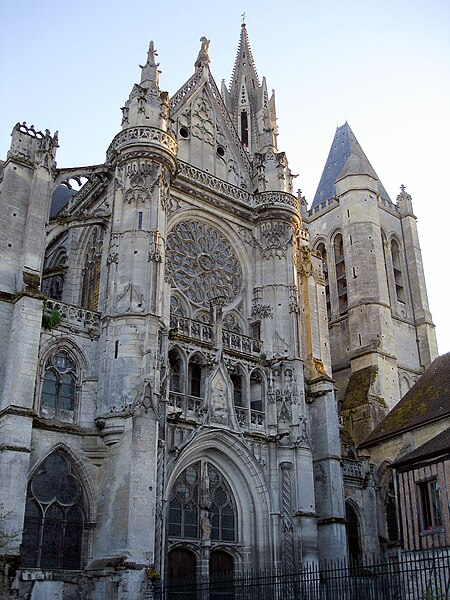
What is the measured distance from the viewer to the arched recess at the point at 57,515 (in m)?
18.1

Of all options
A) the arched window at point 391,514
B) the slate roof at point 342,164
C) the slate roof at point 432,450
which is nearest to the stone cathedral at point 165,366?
the arched window at point 391,514

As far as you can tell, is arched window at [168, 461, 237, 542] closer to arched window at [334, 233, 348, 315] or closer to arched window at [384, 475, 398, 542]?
arched window at [384, 475, 398, 542]

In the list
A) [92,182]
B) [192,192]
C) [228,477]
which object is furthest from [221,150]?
[228,477]

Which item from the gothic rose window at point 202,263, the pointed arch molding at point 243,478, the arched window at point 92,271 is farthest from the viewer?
the gothic rose window at point 202,263

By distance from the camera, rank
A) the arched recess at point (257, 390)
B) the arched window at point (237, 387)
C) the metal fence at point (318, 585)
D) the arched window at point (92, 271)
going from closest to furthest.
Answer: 1. the metal fence at point (318, 585)
2. the arched window at point (237, 387)
3. the arched window at point (92, 271)
4. the arched recess at point (257, 390)

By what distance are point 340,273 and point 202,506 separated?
21572 mm

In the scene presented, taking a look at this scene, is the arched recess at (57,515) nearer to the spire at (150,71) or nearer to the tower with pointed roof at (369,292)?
the spire at (150,71)

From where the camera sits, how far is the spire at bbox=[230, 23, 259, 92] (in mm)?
36750

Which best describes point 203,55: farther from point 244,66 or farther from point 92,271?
point 92,271

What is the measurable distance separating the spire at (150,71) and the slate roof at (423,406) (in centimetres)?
1484

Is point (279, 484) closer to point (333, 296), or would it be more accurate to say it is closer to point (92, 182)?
point (92, 182)

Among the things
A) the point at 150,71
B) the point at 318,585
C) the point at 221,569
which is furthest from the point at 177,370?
the point at 150,71

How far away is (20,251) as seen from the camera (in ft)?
67.7

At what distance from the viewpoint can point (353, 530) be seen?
86.8 feet
